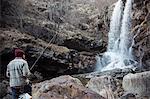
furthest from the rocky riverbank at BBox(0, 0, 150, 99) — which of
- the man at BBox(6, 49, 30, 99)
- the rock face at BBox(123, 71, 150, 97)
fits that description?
the man at BBox(6, 49, 30, 99)

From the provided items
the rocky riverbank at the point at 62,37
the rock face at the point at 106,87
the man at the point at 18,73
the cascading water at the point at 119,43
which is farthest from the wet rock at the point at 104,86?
the cascading water at the point at 119,43

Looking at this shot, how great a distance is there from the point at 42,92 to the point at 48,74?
1388cm

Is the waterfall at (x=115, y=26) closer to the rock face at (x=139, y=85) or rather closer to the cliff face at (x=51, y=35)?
the cliff face at (x=51, y=35)

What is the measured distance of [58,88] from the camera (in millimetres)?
7691

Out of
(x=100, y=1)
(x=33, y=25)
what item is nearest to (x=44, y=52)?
(x=33, y=25)

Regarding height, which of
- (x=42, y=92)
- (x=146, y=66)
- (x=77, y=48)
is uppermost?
(x=77, y=48)

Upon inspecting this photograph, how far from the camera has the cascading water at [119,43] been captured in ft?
74.9

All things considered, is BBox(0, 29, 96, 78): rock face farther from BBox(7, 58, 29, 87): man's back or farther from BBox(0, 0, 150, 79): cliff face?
BBox(7, 58, 29, 87): man's back

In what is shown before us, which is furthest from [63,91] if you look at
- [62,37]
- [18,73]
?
[62,37]

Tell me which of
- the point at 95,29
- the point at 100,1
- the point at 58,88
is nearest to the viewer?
the point at 58,88

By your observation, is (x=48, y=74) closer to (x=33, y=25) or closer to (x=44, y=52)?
(x=44, y=52)

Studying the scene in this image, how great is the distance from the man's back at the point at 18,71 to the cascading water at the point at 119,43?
51.3 ft

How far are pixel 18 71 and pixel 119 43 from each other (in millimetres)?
19158

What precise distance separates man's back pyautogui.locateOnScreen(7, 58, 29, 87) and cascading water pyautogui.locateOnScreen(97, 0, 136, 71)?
15632mm
